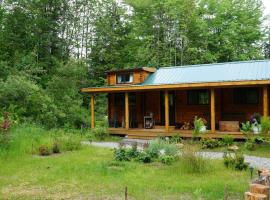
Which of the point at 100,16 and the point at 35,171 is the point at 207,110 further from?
the point at 100,16

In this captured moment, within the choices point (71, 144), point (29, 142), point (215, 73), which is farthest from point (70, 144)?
point (215, 73)

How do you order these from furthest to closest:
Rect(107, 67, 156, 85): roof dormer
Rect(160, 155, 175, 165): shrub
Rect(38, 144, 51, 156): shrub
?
Rect(107, 67, 156, 85): roof dormer, Rect(38, 144, 51, 156): shrub, Rect(160, 155, 175, 165): shrub

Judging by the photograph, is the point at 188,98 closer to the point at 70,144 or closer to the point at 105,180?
the point at 70,144

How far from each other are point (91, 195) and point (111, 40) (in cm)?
2523

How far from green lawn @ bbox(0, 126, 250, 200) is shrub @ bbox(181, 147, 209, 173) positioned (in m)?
0.15

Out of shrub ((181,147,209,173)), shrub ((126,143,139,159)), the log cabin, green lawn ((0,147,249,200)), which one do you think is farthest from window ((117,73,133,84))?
shrub ((181,147,209,173))

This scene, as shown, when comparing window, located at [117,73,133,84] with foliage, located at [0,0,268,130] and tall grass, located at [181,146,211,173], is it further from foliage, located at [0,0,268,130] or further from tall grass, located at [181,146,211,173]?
tall grass, located at [181,146,211,173]

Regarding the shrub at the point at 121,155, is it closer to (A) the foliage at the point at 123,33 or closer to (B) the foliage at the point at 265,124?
(B) the foliage at the point at 265,124

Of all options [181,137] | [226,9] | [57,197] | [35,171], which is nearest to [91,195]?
[57,197]

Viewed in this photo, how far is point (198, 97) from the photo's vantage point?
16984mm

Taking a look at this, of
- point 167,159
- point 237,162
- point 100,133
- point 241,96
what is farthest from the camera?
point 100,133

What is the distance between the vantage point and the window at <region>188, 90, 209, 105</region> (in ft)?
55.1

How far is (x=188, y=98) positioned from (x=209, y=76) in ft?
5.83

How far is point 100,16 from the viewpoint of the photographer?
108 ft
